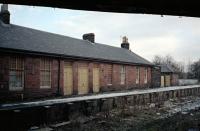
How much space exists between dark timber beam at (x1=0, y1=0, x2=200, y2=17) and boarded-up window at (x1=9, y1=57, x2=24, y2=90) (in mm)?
12218

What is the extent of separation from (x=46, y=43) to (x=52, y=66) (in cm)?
245

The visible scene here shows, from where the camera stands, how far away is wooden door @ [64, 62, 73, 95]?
21.8m

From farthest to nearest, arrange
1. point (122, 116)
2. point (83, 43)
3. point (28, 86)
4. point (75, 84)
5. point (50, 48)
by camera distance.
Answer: point (83, 43) → point (75, 84) → point (50, 48) → point (28, 86) → point (122, 116)

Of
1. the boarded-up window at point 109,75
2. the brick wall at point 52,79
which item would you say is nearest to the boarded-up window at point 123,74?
the brick wall at point 52,79

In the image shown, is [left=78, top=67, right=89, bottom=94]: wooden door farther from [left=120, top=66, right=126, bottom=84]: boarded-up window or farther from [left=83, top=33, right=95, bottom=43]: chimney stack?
[left=83, top=33, right=95, bottom=43]: chimney stack

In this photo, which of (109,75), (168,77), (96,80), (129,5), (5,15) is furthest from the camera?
(168,77)

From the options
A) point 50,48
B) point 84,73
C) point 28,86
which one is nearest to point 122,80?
point 84,73

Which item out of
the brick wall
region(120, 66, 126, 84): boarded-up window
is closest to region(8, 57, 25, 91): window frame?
the brick wall

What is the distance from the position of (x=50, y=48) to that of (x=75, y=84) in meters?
3.68

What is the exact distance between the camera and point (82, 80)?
23500 mm

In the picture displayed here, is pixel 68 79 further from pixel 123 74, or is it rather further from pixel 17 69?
pixel 123 74

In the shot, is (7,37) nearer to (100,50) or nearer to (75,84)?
(75,84)

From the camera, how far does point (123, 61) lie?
28.3 meters

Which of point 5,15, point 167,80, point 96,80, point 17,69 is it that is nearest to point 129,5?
point 17,69
